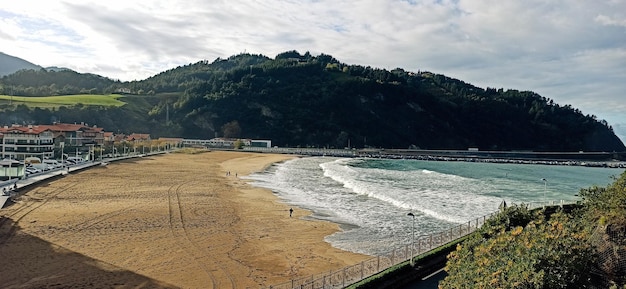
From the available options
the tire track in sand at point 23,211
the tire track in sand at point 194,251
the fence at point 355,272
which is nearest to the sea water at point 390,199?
the fence at point 355,272

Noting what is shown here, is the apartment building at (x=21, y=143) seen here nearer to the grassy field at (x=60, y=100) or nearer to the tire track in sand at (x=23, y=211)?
the tire track in sand at (x=23, y=211)

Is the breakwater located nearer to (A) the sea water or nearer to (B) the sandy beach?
(A) the sea water

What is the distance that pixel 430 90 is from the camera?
174 metres

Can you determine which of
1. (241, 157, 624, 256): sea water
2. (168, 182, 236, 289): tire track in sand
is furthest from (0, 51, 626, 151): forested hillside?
(168, 182, 236, 289): tire track in sand

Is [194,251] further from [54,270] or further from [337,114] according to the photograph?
[337,114]

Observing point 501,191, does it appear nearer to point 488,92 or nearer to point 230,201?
point 230,201

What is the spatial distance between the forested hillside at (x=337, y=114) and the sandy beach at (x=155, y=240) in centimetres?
8219

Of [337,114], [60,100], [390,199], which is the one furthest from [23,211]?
[337,114]

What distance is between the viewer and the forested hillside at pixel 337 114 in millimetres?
124688

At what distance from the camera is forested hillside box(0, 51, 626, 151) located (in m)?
125

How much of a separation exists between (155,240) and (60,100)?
116786 mm

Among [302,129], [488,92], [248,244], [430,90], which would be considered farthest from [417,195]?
[488,92]

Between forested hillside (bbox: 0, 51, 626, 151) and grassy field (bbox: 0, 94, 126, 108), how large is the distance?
620 cm

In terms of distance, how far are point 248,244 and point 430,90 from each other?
16111cm
